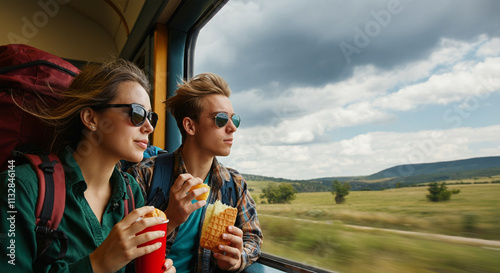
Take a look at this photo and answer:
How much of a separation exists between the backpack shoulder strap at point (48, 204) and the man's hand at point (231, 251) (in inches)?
24.0

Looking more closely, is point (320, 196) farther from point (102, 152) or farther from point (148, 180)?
point (102, 152)

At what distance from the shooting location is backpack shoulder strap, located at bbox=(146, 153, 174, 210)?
1.60 metres

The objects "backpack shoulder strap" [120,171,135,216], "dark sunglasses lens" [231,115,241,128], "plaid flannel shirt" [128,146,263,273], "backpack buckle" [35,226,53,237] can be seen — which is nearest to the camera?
"backpack buckle" [35,226,53,237]

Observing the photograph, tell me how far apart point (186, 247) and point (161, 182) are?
1.16 feet

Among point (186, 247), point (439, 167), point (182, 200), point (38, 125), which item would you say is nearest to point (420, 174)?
point (439, 167)

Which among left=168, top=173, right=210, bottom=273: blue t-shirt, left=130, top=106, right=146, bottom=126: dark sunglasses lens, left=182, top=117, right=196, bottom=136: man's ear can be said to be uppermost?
left=182, top=117, right=196, bottom=136: man's ear

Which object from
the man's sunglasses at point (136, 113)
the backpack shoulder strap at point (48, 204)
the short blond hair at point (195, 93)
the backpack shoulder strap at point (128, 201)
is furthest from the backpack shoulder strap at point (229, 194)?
the backpack shoulder strap at point (48, 204)

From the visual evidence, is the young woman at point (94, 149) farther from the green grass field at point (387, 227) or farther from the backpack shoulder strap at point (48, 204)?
the green grass field at point (387, 227)

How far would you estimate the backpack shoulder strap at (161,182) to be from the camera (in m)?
1.60

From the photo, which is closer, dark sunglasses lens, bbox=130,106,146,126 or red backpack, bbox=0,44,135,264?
red backpack, bbox=0,44,135,264

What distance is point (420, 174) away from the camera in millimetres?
1388

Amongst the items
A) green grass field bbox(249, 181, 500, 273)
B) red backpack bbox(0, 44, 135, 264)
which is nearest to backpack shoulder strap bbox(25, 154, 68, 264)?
red backpack bbox(0, 44, 135, 264)

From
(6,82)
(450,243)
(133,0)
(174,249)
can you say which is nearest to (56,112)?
(6,82)

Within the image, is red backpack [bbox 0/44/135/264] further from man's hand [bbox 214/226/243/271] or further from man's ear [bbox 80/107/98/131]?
man's hand [bbox 214/226/243/271]
